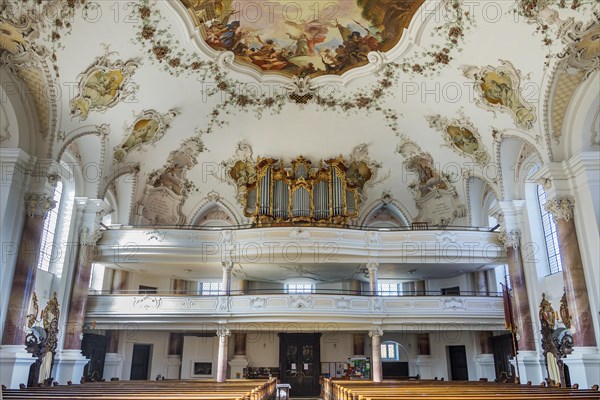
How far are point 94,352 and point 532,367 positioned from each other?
16.7 meters

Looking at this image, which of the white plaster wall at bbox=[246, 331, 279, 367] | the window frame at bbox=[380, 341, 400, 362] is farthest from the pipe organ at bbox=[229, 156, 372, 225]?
the window frame at bbox=[380, 341, 400, 362]

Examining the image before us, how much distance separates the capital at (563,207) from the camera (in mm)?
13883

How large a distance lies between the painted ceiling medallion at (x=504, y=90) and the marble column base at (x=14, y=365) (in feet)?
49.4

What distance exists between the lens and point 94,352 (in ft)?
67.5

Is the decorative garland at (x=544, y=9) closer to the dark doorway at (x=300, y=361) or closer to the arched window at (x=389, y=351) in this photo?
the arched window at (x=389, y=351)

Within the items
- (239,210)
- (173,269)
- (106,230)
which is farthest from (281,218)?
(106,230)

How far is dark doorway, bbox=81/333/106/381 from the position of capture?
65.3 ft

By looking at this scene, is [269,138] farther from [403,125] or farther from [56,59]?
[56,59]

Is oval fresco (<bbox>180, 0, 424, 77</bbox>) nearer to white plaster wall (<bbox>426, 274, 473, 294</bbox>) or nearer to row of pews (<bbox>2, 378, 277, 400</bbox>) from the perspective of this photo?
row of pews (<bbox>2, 378, 277, 400</bbox>)

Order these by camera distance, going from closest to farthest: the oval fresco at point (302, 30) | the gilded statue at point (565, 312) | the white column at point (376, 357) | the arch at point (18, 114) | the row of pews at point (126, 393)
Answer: the row of pews at point (126, 393) < the arch at point (18, 114) < the gilded statue at point (565, 312) < the oval fresco at point (302, 30) < the white column at point (376, 357)

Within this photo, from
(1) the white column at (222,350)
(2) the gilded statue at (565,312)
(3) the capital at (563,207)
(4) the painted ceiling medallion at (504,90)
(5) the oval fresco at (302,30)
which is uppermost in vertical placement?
(5) the oval fresco at (302,30)

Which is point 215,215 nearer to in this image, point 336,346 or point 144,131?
point 144,131

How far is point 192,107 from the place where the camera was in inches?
731

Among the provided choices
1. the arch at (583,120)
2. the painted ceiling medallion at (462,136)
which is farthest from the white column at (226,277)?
the arch at (583,120)
